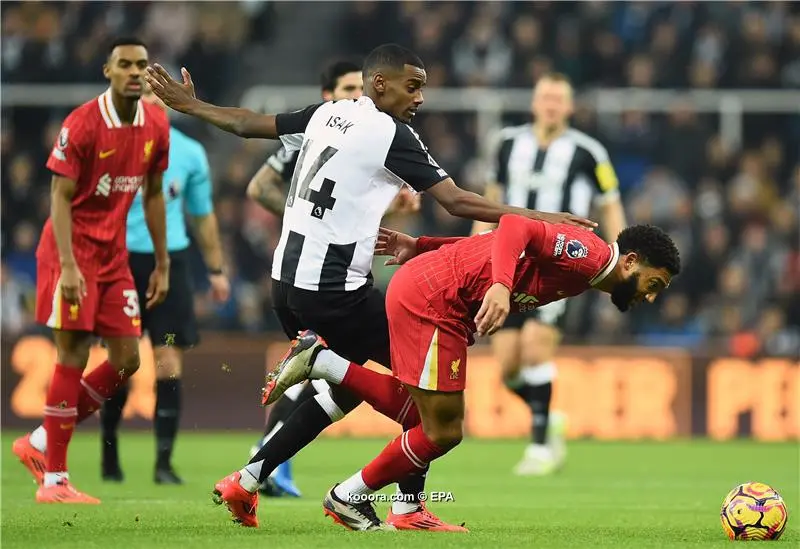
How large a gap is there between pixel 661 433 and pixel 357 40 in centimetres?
686

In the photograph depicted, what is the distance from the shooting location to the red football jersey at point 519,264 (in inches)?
239

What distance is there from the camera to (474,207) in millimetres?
6242

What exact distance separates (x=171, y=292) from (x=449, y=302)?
134 inches

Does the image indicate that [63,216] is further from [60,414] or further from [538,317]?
[538,317]

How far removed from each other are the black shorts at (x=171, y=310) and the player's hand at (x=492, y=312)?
378 centimetres

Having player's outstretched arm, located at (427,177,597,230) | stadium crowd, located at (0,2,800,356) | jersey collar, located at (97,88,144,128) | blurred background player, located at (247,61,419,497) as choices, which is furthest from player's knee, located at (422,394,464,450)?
stadium crowd, located at (0,2,800,356)

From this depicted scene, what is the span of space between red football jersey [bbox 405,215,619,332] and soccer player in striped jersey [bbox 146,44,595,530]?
0.12m

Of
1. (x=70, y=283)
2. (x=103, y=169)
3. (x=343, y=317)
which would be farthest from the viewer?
(x=103, y=169)

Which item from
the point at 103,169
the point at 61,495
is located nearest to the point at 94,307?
the point at 103,169

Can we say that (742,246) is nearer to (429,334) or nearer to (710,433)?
(710,433)

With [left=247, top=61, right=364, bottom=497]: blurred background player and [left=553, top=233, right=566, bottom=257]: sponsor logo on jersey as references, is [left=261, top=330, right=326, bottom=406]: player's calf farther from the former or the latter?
[left=247, top=61, right=364, bottom=497]: blurred background player

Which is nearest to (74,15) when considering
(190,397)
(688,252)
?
(190,397)

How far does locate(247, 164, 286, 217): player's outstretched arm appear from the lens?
337 inches

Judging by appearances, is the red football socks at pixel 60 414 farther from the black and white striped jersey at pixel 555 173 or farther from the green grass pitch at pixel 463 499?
the black and white striped jersey at pixel 555 173
